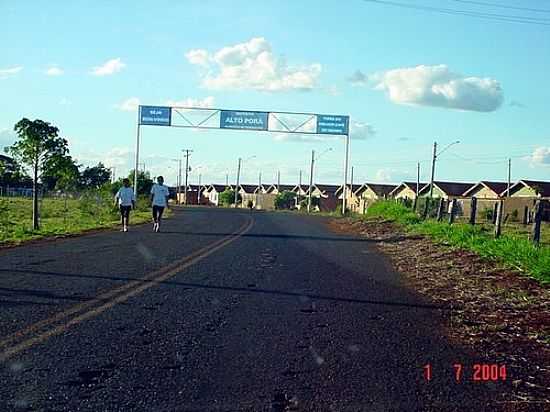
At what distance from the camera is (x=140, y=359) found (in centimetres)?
546

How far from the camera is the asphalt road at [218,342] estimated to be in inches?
182

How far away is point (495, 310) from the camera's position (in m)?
8.48

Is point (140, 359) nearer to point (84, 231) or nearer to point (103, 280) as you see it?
point (103, 280)

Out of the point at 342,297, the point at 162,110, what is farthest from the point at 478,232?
the point at 162,110

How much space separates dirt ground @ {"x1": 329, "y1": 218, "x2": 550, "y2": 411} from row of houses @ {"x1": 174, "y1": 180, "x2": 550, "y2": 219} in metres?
14.6

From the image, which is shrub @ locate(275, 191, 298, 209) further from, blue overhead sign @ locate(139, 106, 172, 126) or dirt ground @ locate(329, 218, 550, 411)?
dirt ground @ locate(329, 218, 550, 411)

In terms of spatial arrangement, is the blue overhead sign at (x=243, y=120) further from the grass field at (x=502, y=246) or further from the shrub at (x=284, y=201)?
the shrub at (x=284, y=201)

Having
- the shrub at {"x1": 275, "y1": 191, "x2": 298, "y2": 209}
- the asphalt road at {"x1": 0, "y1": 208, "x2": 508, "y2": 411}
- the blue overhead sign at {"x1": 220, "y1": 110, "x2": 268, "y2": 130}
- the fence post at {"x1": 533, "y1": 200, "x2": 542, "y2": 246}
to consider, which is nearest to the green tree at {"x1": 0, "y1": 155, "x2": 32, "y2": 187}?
the asphalt road at {"x1": 0, "y1": 208, "x2": 508, "y2": 411}

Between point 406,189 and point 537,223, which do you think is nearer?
point 537,223

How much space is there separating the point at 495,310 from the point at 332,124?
34.1 metres

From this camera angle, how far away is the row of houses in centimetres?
5453

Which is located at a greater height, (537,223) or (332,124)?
(332,124)

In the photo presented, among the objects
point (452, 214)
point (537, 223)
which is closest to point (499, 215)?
point (537, 223)

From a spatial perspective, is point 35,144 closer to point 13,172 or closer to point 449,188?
point 13,172
